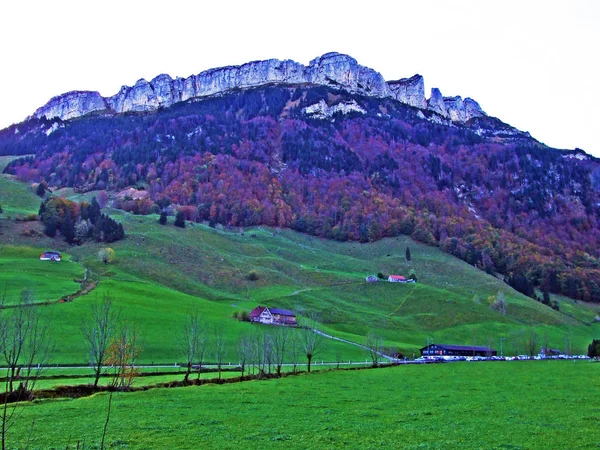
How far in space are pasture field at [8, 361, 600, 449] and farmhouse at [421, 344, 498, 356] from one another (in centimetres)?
5878

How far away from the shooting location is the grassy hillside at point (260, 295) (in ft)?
340

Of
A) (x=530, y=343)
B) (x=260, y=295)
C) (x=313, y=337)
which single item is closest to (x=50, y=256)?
(x=260, y=295)

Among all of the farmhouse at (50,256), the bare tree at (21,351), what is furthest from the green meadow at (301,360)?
the farmhouse at (50,256)

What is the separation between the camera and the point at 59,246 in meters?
171

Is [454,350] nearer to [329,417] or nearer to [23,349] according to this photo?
[23,349]

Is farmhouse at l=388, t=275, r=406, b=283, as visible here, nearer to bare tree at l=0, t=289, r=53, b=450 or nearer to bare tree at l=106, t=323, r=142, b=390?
bare tree at l=0, t=289, r=53, b=450

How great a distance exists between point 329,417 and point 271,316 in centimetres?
8342

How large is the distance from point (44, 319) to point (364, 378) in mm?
55579

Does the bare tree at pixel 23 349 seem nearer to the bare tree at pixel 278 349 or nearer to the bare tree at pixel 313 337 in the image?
the bare tree at pixel 278 349

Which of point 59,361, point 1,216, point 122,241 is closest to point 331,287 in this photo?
point 122,241

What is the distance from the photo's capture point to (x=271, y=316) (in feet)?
385

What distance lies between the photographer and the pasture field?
27141 millimetres

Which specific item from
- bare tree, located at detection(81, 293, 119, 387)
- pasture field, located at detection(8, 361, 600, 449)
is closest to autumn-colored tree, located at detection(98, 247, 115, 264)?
bare tree, located at detection(81, 293, 119, 387)

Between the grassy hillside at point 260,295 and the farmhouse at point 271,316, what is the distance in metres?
5.70
